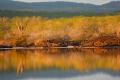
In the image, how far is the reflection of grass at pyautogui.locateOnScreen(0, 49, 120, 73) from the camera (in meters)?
11.5

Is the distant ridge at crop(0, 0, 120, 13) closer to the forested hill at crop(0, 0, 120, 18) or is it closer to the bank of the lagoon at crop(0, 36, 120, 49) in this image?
the forested hill at crop(0, 0, 120, 18)

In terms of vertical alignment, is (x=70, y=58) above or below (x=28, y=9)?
below

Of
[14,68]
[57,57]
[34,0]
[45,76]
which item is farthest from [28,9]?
[45,76]

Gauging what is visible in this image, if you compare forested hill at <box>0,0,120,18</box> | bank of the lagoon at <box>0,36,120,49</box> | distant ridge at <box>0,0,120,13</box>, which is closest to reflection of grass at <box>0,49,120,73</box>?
bank of the lagoon at <box>0,36,120,49</box>

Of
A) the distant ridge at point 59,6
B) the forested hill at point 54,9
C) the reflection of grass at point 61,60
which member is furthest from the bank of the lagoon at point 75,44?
the distant ridge at point 59,6

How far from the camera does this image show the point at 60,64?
1176 cm

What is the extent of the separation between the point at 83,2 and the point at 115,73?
558 centimetres

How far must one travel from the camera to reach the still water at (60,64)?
33.3 ft

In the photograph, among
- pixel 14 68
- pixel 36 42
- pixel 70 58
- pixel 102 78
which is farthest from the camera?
pixel 36 42

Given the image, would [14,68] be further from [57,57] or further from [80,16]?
[80,16]

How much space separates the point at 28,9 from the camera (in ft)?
49.0

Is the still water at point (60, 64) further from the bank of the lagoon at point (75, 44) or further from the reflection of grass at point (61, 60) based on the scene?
the bank of the lagoon at point (75, 44)

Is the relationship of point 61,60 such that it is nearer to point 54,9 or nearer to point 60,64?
point 60,64

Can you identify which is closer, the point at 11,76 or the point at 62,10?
the point at 11,76
